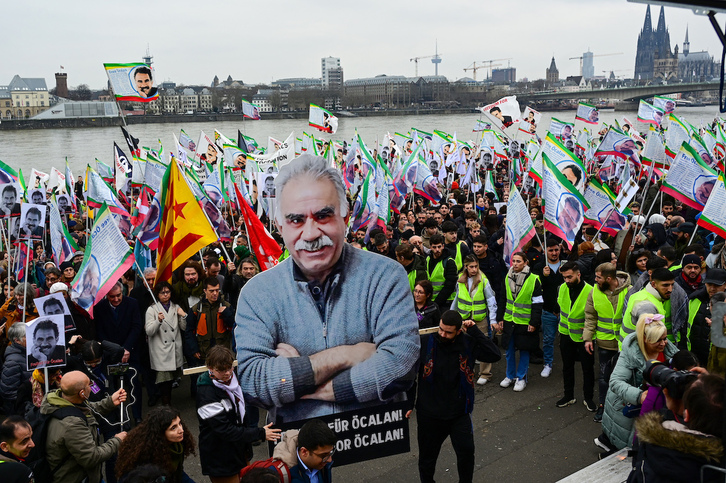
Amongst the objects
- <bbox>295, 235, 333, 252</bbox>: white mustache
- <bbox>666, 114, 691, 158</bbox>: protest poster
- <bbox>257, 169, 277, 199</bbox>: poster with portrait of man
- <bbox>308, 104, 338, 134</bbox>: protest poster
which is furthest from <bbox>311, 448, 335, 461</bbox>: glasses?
<bbox>308, 104, 338, 134</bbox>: protest poster

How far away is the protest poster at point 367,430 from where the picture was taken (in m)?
3.37

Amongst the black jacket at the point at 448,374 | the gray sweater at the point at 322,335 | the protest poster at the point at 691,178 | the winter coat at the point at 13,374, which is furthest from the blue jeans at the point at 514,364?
the winter coat at the point at 13,374

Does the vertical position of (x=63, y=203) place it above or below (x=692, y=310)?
above

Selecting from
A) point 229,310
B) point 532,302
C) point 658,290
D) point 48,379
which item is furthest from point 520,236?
point 48,379

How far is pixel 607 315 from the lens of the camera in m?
6.05

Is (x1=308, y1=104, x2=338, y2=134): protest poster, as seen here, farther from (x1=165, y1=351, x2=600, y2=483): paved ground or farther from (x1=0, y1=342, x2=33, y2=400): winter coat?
(x1=0, y1=342, x2=33, y2=400): winter coat

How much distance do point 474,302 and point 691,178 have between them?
14.0 feet

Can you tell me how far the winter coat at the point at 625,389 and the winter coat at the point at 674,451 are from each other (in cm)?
124

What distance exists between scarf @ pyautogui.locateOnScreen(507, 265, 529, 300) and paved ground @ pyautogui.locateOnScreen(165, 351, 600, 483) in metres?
1.14

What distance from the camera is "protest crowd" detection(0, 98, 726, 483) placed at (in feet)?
10.8

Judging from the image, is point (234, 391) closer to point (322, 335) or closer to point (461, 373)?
point (322, 335)

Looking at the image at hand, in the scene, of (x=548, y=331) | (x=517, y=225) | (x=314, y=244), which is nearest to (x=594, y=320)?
(x=548, y=331)

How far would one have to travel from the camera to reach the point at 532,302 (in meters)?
6.79

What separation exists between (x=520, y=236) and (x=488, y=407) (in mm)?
2022
